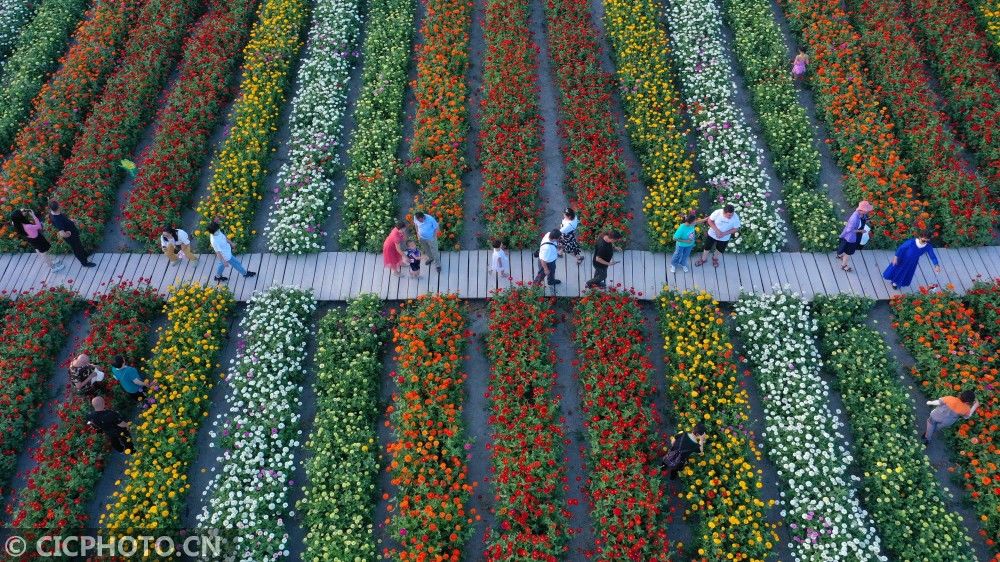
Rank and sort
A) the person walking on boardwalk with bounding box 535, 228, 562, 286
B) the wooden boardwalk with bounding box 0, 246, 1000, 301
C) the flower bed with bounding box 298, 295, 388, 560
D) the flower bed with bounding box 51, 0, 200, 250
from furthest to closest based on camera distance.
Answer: the flower bed with bounding box 51, 0, 200, 250 → the wooden boardwalk with bounding box 0, 246, 1000, 301 → the person walking on boardwalk with bounding box 535, 228, 562, 286 → the flower bed with bounding box 298, 295, 388, 560

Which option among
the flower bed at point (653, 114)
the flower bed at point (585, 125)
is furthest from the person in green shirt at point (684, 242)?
the flower bed at point (585, 125)

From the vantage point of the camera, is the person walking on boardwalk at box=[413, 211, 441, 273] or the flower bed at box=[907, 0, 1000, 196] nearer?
the person walking on boardwalk at box=[413, 211, 441, 273]

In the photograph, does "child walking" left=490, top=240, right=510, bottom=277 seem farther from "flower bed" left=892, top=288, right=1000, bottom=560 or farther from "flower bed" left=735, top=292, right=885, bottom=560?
"flower bed" left=892, top=288, right=1000, bottom=560

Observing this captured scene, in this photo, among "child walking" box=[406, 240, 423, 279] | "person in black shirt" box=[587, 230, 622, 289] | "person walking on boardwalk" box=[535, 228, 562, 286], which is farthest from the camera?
"child walking" box=[406, 240, 423, 279]

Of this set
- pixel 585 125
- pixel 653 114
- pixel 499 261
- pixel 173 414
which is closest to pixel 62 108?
pixel 173 414

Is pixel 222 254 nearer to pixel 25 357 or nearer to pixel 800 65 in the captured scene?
pixel 25 357

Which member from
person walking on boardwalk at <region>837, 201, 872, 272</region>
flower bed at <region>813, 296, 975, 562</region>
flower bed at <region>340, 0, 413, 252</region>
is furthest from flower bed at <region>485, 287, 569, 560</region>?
person walking on boardwalk at <region>837, 201, 872, 272</region>

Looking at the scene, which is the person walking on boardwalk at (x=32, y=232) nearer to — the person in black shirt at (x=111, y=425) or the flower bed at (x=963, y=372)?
the person in black shirt at (x=111, y=425)
